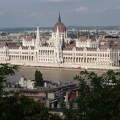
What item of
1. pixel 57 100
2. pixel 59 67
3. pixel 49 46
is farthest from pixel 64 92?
pixel 49 46

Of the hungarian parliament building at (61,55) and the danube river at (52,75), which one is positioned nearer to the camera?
the danube river at (52,75)

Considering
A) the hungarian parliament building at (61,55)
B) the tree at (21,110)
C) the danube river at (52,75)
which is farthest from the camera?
the hungarian parliament building at (61,55)

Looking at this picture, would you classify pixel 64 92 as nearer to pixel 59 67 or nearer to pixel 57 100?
pixel 57 100

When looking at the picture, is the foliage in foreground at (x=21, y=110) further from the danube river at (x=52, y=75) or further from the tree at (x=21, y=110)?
the danube river at (x=52, y=75)

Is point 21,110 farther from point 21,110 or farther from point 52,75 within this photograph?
point 52,75

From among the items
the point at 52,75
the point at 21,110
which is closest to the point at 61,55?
the point at 52,75

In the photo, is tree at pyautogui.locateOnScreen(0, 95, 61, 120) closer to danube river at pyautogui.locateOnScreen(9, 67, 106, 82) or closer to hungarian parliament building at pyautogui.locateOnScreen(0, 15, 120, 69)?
danube river at pyautogui.locateOnScreen(9, 67, 106, 82)

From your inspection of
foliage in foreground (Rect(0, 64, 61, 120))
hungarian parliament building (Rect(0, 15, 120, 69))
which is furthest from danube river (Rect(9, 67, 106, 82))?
foliage in foreground (Rect(0, 64, 61, 120))

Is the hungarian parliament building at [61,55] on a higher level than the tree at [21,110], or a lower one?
lower

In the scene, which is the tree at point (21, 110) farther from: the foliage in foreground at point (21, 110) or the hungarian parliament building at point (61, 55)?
the hungarian parliament building at point (61, 55)

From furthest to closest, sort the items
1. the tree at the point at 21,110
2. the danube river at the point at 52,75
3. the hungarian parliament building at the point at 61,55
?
the hungarian parliament building at the point at 61,55 < the danube river at the point at 52,75 < the tree at the point at 21,110

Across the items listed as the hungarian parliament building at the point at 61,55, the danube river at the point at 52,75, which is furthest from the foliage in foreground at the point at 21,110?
the hungarian parliament building at the point at 61,55
